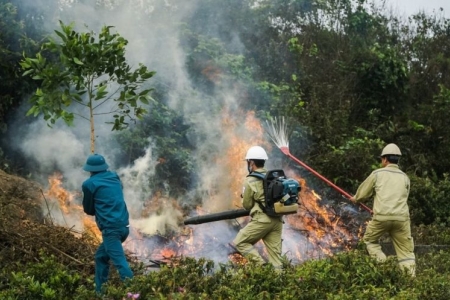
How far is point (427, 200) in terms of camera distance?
13.2 metres

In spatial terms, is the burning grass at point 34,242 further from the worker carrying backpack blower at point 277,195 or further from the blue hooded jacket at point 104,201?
the worker carrying backpack blower at point 277,195

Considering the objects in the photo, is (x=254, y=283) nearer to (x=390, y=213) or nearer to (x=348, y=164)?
(x=390, y=213)

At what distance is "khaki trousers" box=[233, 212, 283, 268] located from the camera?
8.38 m

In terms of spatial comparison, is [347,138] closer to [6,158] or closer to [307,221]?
[307,221]

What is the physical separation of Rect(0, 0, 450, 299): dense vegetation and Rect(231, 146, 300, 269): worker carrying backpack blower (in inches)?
43.0

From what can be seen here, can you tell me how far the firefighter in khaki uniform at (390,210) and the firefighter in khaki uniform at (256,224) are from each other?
1409 millimetres

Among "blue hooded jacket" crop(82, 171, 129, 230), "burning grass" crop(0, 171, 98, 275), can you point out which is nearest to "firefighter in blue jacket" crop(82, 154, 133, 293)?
"blue hooded jacket" crop(82, 171, 129, 230)

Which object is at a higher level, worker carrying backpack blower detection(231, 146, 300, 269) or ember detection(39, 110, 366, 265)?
worker carrying backpack blower detection(231, 146, 300, 269)

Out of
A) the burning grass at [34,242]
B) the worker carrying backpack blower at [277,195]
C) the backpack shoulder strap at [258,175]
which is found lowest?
the burning grass at [34,242]

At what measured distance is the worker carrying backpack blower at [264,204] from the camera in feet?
27.1

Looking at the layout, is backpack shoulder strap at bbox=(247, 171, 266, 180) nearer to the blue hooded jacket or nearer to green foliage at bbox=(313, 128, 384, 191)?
the blue hooded jacket

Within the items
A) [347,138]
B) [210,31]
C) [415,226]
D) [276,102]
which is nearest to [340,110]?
[347,138]

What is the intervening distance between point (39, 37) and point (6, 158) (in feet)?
7.98

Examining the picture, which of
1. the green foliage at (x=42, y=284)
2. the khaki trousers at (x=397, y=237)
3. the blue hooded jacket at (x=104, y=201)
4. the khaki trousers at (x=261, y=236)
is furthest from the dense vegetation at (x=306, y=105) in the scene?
the khaki trousers at (x=261, y=236)
